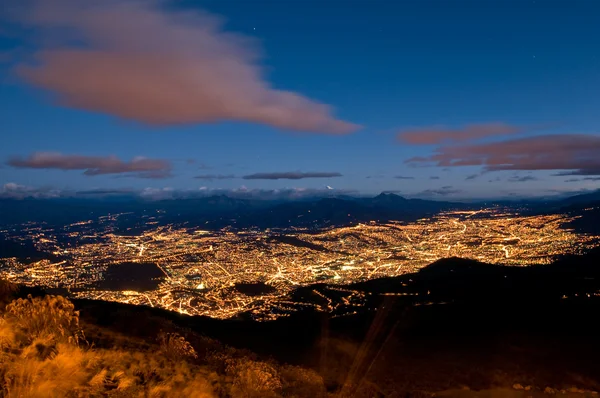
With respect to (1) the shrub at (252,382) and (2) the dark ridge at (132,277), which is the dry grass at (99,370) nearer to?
(1) the shrub at (252,382)

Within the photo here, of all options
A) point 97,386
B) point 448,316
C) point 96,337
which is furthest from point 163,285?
point 97,386

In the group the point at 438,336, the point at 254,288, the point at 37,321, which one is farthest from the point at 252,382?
the point at 254,288

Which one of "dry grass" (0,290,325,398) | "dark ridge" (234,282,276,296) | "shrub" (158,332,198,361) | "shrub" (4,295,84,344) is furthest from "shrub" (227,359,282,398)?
"dark ridge" (234,282,276,296)

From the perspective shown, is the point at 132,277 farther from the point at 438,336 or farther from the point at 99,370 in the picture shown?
the point at 99,370

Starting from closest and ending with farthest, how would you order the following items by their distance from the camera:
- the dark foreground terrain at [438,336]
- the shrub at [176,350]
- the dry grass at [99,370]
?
the dry grass at [99,370]
the shrub at [176,350]
the dark foreground terrain at [438,336]

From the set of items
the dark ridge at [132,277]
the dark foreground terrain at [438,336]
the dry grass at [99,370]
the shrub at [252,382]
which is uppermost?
the dry grass at [99,370]

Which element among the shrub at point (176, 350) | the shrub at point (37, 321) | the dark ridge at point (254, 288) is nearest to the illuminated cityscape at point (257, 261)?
the dark ridge at point (254, 288)

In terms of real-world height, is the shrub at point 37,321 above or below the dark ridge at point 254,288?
above

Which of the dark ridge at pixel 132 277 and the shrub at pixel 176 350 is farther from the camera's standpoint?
the dark ridge at pixel 132 277
